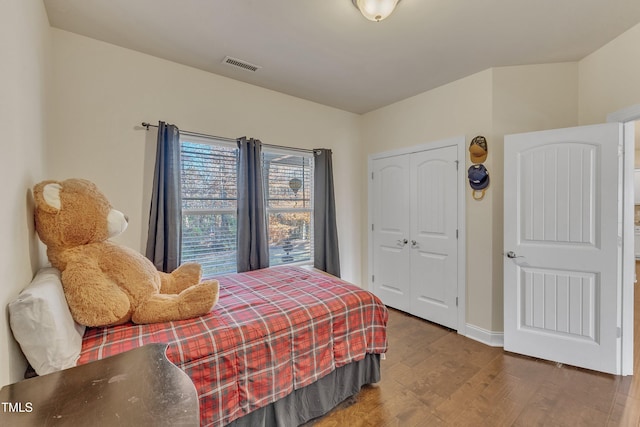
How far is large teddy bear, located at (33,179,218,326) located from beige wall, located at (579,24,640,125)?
3.30m

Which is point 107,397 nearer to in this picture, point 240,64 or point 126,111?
point 126,111

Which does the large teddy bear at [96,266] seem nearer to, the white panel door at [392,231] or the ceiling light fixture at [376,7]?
the ceiling light fixture at [376,7]

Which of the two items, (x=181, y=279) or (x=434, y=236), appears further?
(x=434, y=236)

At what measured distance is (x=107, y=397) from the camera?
725 mm

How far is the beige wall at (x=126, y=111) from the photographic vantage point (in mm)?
2029

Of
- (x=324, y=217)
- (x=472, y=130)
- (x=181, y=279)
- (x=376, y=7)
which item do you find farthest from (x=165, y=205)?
(x=472, y=130)

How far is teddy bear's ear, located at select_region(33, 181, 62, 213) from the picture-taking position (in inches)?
A: 52.1

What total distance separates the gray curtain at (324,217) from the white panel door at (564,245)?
1.75m

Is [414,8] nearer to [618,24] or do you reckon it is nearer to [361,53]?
[361,53]

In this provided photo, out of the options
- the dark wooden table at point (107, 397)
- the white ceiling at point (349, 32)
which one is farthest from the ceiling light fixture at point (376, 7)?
the dark wooden table at point (107, 397)

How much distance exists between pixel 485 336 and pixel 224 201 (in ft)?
9.29

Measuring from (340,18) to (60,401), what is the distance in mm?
2283

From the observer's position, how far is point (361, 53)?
2.30 metres

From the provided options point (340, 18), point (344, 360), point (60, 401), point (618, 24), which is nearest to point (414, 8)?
point (340, 18)
